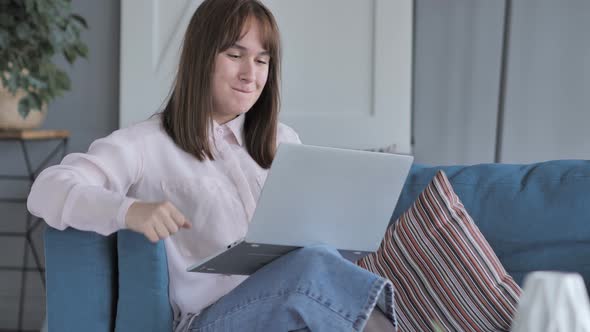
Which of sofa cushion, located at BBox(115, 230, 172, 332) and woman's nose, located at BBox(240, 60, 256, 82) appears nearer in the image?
sofa cushion, located at BBox(115, 230, 172, 332)

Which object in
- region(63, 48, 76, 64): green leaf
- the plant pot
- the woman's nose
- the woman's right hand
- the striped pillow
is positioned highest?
the woman's nose

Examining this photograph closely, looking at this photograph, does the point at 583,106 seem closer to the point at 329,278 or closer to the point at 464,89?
the point at 464,89

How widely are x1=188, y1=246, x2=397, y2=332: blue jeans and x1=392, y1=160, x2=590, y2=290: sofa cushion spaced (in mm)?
576

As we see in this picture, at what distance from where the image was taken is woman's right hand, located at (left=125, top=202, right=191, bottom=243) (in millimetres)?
1338

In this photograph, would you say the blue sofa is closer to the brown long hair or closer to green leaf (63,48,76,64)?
the brown long hair

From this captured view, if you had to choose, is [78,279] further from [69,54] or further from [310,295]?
[69,54]

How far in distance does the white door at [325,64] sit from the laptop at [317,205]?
1.83m

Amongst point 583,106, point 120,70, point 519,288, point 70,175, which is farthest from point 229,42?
point 583,106

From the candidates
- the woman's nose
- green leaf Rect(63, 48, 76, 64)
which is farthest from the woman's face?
green leaf Rect(63, 48, 76, 64)

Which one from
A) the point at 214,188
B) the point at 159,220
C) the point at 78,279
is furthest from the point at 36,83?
the point at 159,220

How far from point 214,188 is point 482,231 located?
0.69 meters

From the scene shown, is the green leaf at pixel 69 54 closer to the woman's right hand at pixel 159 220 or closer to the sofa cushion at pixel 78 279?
the sofa cushion at pixel 78 279

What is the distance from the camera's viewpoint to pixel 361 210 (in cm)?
149

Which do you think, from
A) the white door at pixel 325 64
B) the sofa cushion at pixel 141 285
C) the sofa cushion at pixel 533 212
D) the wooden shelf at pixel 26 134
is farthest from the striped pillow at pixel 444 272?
the wooden shelf at pixel 26 134
